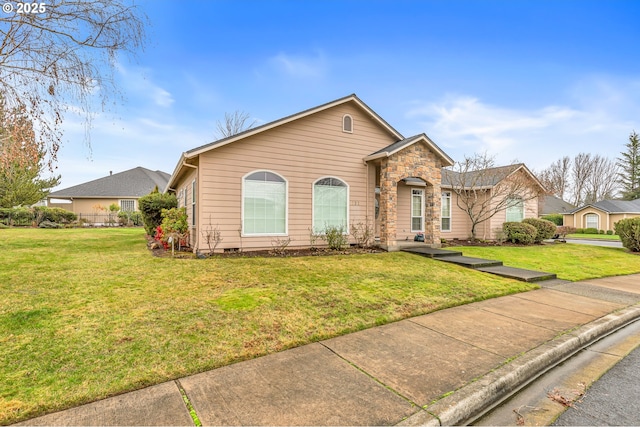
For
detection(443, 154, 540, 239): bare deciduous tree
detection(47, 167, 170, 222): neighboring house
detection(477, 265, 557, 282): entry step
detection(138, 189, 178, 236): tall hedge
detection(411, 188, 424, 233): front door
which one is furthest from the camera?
detection(47, 167, 170, 222): neighboring house

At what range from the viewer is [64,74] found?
203 inches

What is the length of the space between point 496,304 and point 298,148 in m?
7.43

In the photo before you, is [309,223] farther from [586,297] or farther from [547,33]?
[547,33]

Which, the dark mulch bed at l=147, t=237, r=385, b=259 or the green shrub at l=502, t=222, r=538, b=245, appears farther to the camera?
the green shrub at l=502, t=222, r=538, b=245

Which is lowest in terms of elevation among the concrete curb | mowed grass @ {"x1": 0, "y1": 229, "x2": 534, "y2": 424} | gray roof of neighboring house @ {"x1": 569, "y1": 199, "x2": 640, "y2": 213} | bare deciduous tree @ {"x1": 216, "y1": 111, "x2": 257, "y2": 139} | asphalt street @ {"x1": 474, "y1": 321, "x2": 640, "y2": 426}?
asphalt street @ {"x1": 474, "y1": 321, "x2": 640, "y2": 426}

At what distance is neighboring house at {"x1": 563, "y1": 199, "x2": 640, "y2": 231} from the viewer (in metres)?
30.6

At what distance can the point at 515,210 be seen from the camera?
55.4ft

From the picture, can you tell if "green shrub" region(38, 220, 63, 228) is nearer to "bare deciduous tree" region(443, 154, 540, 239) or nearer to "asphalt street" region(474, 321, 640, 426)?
"bare deciduous tree" region(443, 154, 540, 239)

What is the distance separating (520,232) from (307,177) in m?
12.1

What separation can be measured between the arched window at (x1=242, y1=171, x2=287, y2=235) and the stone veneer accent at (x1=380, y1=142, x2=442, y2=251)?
3717 mm

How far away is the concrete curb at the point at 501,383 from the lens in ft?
7.56

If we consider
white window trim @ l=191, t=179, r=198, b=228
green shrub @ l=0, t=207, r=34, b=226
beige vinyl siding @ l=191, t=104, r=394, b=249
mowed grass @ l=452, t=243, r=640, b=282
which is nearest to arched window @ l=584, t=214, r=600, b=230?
mowed grass @ l=452, t=243, r=640, b=282

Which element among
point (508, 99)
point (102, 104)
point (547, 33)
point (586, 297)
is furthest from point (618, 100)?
point (102, 104)

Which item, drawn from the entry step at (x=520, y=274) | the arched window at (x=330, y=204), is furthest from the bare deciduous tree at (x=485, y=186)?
the entry step at (x=520, y=274)
